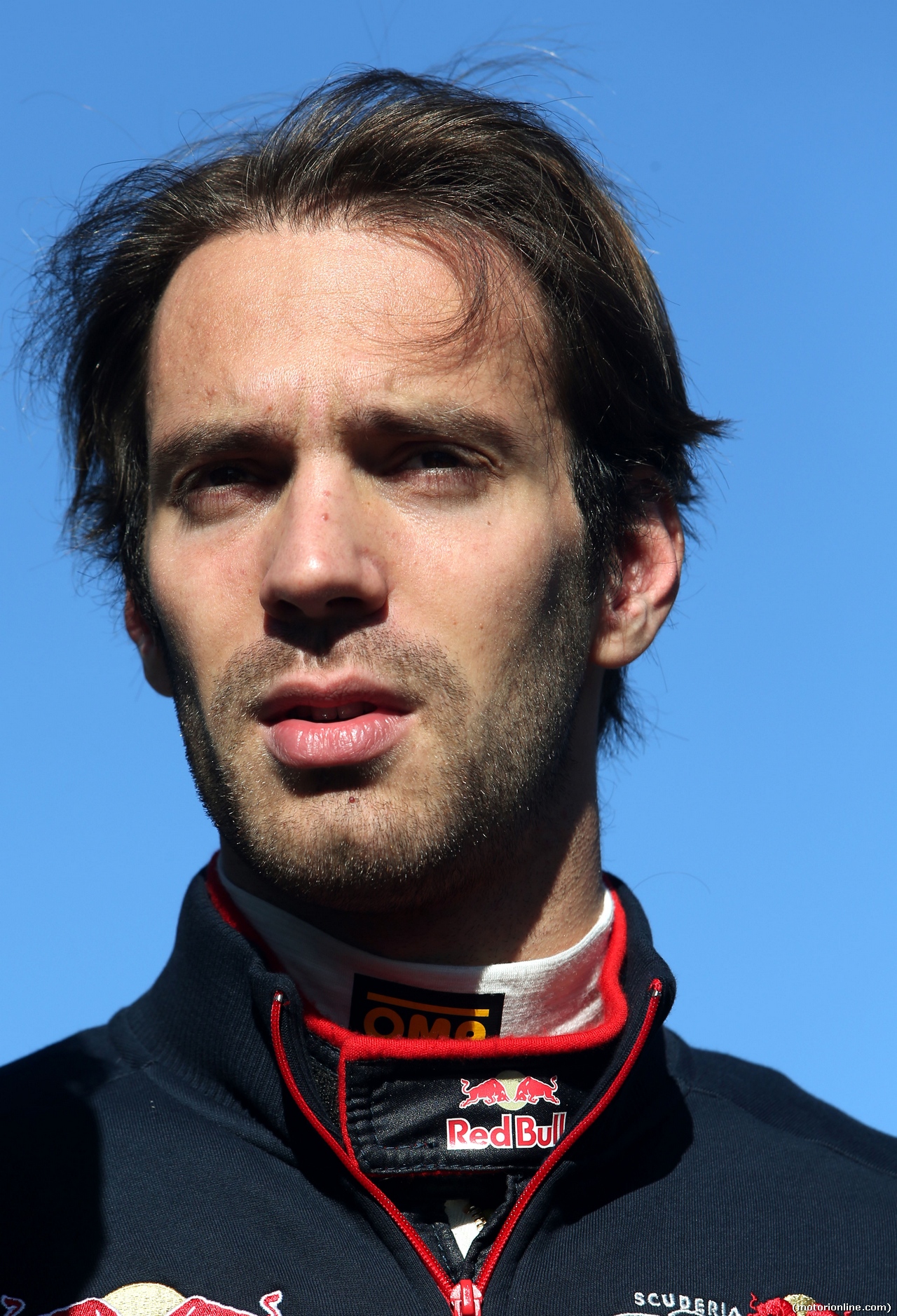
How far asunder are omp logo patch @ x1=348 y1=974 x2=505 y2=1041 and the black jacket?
0.66ft

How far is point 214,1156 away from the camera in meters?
3.40

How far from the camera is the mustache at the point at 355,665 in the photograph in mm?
3525

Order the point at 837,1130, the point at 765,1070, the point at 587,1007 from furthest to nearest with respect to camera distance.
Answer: the point at 765,1070, the point at 837,1130, the point at 587,1007

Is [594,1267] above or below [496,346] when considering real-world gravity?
below

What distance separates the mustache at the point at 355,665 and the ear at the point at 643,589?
0.91 meters

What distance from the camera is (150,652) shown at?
4461 millimetres

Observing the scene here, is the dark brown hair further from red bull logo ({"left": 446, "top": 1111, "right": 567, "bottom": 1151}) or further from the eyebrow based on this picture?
red bull logo ({"left": 446, "top": 1111, "right": 567, "bottom": 1151})

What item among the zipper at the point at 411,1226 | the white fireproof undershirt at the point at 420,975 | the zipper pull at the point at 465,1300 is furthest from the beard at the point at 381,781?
the zipper pull at the point at 465,1300

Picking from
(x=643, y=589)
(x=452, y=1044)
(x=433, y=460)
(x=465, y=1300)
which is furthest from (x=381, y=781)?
(x=643, y=589)

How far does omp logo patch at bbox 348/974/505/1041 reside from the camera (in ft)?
11.7

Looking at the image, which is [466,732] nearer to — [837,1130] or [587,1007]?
[587,1007]

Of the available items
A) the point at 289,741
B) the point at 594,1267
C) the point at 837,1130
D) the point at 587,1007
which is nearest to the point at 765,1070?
the point at 837,1130

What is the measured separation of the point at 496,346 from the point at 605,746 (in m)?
1.93

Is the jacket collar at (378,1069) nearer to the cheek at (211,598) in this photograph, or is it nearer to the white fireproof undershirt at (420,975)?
the white fireproof undershirt at (420,975)
